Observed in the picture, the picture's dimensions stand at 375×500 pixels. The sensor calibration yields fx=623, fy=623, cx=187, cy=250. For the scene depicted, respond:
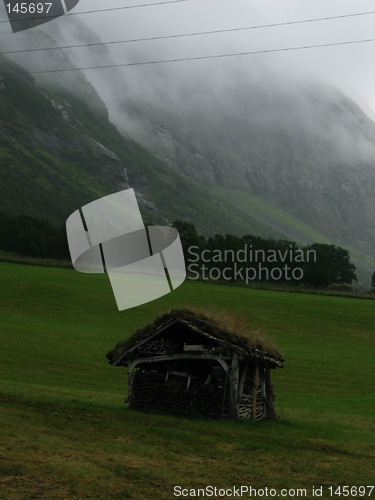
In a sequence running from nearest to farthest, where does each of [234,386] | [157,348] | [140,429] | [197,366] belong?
[140,429]
[234,386]
[157,348]
[197,366]

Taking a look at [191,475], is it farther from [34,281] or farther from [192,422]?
[34,281]

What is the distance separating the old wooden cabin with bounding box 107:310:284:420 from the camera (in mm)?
24859

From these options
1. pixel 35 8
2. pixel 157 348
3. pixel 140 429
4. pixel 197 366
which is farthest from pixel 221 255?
pixel 140 429

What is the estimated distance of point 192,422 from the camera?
77.0 feet

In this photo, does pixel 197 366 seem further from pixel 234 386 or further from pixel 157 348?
pixel 234 386

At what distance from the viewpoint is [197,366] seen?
2645cm

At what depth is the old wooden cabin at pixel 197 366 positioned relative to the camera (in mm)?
24859

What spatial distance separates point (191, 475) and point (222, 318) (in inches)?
417

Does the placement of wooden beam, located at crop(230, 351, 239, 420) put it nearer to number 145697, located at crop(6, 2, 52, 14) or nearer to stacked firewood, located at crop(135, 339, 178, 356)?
stacked firewood, located at crop(135, 339, 178, 356)

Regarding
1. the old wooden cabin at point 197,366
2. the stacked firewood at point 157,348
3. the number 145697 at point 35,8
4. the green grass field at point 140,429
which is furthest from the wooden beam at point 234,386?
the number 145697 at point 35,8

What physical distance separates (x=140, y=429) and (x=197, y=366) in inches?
217

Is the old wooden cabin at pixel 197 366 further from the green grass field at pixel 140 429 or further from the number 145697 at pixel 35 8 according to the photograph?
the number 145697 at pixel 35 8

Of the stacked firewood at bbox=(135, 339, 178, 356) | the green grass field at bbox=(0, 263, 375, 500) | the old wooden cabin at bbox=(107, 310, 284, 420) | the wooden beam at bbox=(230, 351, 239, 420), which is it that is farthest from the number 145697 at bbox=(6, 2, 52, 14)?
the wooden beam at bbox=(230, 351, 239, 420)

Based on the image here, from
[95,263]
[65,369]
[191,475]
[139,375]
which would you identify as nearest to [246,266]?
[95,263]
